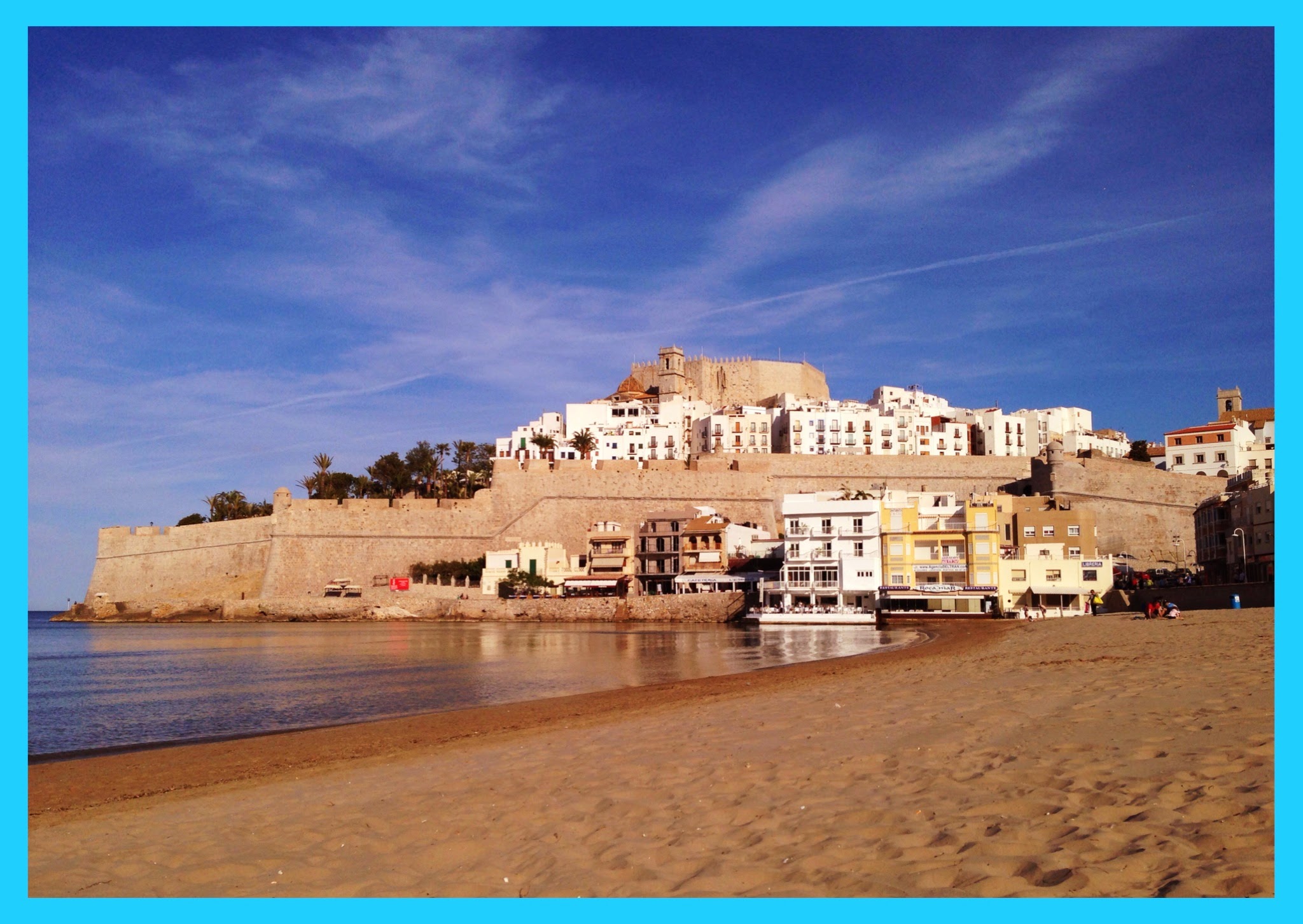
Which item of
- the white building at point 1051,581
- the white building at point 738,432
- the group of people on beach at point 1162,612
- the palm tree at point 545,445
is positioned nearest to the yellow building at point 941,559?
the white building at point 1051,581

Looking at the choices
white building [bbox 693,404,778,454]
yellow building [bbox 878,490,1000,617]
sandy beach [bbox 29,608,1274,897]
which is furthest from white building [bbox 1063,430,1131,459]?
sandy beach [bbox 29,608,1274,897]

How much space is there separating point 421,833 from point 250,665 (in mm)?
22838

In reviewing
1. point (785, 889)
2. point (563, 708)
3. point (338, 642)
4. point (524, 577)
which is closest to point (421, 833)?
point (785, 889)

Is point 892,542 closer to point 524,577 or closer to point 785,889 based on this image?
point 524,577

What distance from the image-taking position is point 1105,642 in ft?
55.3

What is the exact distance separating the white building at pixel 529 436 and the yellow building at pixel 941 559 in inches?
1570

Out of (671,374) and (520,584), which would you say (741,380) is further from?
(520,584)

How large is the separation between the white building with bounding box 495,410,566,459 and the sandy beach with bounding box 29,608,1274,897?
68.5 m

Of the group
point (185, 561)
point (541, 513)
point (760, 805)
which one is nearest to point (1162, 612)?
point (760, 805)

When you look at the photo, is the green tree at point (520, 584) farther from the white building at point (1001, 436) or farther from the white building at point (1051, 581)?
the white building at point (1001, 436)

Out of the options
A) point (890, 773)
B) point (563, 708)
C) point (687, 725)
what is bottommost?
point (563, 708)

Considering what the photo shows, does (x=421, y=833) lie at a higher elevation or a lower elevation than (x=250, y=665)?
higher

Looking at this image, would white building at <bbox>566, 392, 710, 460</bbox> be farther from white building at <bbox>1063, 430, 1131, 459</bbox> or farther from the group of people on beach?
the group of people on beach

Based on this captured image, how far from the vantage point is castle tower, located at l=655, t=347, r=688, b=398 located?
85.3 meters
